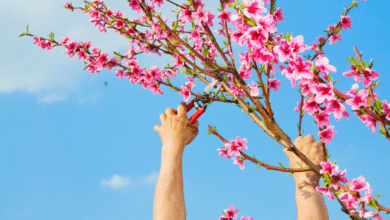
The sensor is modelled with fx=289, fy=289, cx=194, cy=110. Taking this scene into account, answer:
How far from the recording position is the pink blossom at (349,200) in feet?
8.01

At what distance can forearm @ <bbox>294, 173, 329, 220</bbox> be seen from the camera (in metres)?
3.68

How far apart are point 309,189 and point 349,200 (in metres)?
1.52

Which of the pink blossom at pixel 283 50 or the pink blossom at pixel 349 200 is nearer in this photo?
the pink blossom at pixel 283 50

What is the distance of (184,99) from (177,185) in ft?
4.28

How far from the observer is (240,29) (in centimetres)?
264

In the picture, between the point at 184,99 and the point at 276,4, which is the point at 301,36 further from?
the point at 184,99

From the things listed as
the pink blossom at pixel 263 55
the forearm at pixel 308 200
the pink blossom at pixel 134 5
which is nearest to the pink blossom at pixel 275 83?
the forearm at pixel 308 200

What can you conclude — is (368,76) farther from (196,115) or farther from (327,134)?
(196,115)

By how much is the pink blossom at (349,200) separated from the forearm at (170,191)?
192 centimetres

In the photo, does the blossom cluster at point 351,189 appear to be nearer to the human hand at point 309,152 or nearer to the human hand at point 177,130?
the human hand at point 309,152

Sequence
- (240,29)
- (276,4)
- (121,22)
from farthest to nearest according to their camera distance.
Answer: (121,22) < (276,4) < (240,29)

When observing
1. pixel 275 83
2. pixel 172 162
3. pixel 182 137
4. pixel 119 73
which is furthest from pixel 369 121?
pixel 119 73

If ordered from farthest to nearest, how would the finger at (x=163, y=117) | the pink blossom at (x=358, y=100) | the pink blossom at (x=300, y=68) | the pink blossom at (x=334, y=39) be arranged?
the finger at (x=163, y=117) → the pink blossom at (x=334, y=39) → the pink blossom at (x=300, y=68) → the pink blossom at (x=358, y=100)

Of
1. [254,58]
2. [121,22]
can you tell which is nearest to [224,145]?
[254,58]
